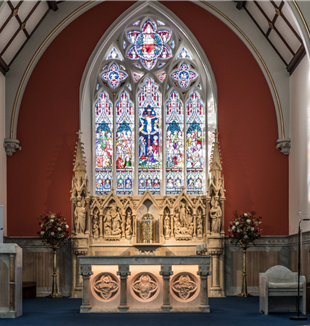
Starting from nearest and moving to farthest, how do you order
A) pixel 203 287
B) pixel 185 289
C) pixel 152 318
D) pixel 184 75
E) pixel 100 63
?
pixel 152 318 < pixel 203 287 < pixel 185 289 < pixel 100 63 < pixel 184 75

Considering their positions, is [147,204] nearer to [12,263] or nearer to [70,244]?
[70,244]

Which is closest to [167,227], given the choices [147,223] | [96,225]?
[147,223]

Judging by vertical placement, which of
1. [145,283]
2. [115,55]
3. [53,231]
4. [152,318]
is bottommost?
[152,318]

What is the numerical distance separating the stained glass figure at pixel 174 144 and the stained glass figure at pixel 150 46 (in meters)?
1.07

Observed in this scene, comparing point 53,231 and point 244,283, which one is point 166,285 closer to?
point 244,283

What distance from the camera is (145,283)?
9781mm

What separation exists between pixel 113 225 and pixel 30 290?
2521 millimetres

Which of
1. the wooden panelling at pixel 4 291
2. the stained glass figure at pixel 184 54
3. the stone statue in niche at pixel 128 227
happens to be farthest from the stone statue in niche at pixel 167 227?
the wooden panelling at pixel 4 291

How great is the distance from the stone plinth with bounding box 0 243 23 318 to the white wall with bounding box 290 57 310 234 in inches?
246

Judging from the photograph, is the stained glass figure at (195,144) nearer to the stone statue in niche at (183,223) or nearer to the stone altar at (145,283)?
the stone statue in niche at (183,223)

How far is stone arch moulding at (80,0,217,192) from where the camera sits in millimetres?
13992

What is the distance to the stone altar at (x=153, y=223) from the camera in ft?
42.4

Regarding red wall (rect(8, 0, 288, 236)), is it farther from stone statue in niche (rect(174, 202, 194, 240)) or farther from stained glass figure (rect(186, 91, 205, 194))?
stone statue in niche (rect(174, 202, 194, 240))

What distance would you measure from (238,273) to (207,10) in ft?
22.8
